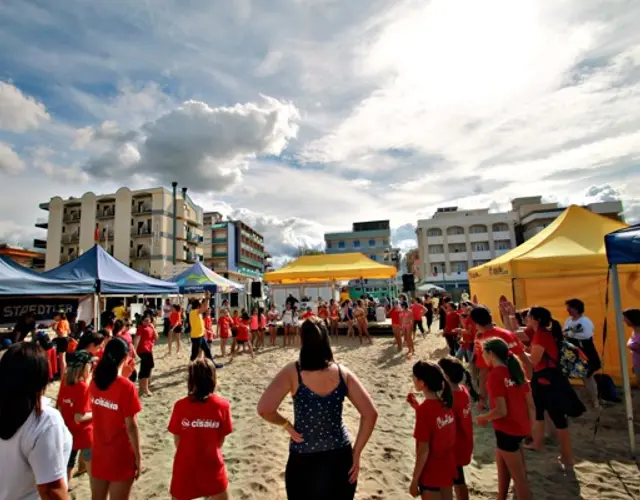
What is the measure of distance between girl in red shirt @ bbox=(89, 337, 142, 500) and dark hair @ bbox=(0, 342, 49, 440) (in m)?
1.07

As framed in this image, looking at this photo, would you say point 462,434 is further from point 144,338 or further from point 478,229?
point 478,229

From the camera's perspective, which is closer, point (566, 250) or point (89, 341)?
point (89, 341)

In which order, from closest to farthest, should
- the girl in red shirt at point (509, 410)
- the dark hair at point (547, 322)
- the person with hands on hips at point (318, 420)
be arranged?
the person with hands on hips at point (318, 420)
the girl in red shirt at point (509, 410)
the dark hair at point (547, 322)

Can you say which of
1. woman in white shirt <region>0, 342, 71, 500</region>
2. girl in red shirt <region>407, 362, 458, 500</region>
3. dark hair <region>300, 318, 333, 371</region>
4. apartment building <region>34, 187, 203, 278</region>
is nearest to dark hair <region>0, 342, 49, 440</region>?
woman in white shirt <region>0, 342, 71, 500</region>

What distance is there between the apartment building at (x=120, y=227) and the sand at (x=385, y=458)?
124 ft

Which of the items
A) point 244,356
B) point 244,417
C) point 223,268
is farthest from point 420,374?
point 223,268

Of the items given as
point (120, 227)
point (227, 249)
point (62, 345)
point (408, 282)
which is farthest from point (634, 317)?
point (227, 249)

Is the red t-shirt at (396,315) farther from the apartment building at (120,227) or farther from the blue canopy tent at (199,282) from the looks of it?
the apartment building at (120,227)

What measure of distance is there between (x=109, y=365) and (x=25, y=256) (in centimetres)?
5261

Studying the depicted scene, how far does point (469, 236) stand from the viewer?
168 ft

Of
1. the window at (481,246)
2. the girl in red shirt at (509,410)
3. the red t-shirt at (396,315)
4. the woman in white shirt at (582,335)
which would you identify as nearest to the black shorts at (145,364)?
the girl in red shirt at (509,410)

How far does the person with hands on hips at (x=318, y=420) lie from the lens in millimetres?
2006

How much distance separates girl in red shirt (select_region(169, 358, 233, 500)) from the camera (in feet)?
7.67

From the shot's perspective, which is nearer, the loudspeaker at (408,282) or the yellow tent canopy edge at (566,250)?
the yellow tent canopy edge at (566,250)
